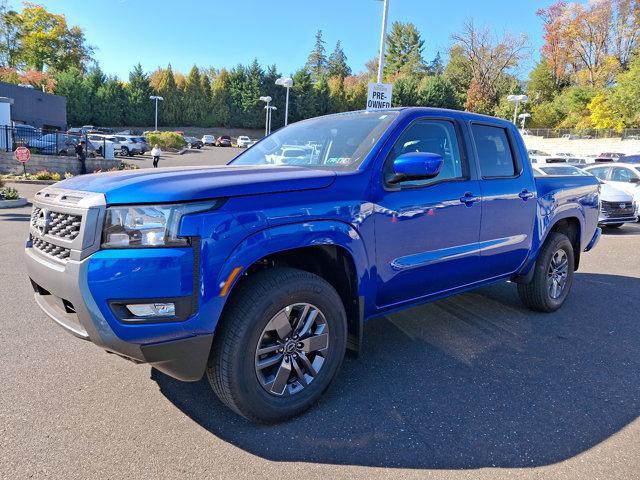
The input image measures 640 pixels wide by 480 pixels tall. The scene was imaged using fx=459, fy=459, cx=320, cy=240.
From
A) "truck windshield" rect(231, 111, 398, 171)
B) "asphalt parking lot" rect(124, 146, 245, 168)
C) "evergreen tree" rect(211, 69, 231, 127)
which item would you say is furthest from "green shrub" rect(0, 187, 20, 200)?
"evergreen tree" rect(211, 69, 231, 127)

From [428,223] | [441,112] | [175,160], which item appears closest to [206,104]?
[175,160]

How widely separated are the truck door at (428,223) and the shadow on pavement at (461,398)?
608mm

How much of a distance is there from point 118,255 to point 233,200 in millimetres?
629

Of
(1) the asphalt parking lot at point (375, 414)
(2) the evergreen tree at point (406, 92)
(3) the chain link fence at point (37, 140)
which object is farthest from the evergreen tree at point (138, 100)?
(1) the asphalt parking lot at point (375, 414)

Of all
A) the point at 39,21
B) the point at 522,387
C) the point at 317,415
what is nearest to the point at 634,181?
the point at 522,387

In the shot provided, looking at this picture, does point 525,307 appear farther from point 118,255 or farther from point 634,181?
point 634,181

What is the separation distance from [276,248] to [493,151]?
263 centimetres

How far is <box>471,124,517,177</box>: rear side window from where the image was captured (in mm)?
4051

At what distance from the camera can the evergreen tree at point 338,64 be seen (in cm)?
11538

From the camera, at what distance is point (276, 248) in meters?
2.56

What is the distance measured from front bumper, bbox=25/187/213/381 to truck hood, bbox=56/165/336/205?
175 millimetres

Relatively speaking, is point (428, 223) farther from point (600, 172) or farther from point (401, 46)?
point (401, 46)

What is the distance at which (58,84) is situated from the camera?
203 feet

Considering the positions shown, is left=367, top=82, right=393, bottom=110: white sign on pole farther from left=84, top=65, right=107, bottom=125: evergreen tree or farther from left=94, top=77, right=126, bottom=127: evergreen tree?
left=84, top=65, right=107, bottom=125: evergreen tree
